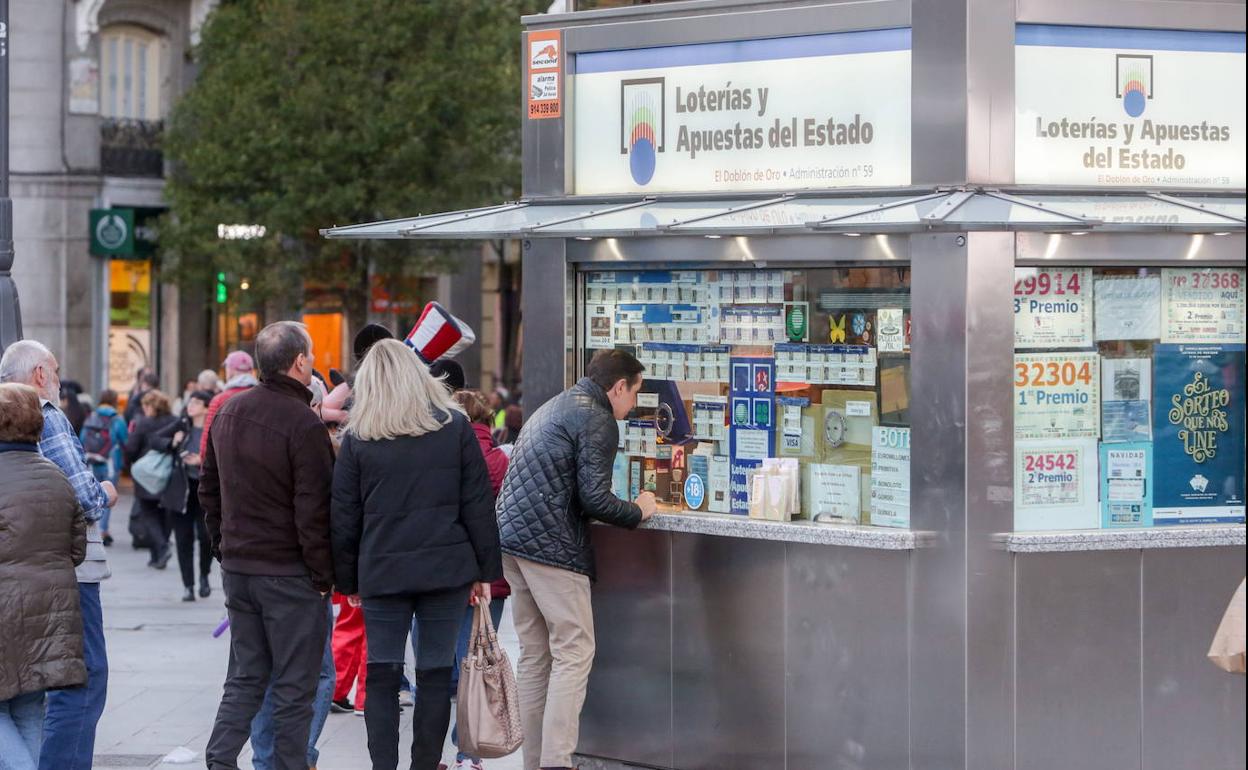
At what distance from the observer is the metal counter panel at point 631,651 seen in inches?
306

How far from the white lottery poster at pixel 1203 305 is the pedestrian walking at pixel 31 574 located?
455cm

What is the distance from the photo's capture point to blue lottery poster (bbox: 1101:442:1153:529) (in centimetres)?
732

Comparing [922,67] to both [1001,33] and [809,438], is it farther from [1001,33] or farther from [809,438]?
[809,438]

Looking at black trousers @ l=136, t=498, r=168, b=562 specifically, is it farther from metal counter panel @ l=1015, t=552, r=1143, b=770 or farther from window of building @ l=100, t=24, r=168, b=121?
window of building @ l=100, t=24, r=168, b=121

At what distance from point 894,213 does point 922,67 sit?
0.69 meters

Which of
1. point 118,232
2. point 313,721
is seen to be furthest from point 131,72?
point 313,721

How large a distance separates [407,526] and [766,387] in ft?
5.86

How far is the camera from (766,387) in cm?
769

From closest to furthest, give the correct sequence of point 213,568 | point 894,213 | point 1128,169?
point 894,213 < point 1128,169 < point 213,568

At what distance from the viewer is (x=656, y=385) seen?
803 centimetres

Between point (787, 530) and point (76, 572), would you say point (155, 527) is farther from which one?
point (787, 530)

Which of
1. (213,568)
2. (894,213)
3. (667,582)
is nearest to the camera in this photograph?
(894,213)

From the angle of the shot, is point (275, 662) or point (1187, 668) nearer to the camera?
point (275, 662)

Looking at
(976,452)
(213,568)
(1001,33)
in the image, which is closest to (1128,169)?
(1001,33)
